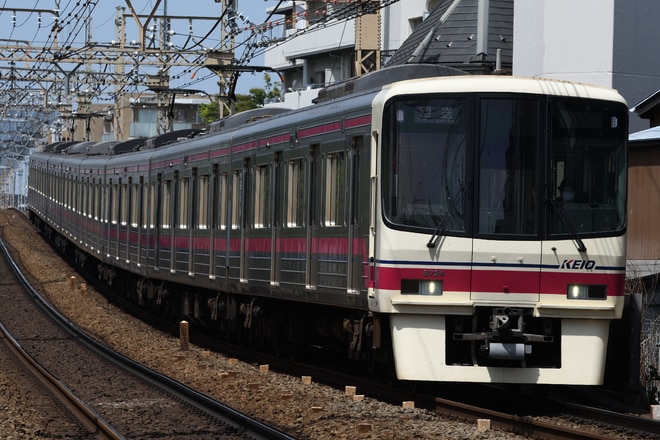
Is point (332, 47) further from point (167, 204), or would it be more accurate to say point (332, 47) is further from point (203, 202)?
point (203, 202)

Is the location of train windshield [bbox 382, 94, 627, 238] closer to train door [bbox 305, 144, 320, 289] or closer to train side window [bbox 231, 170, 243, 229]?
train door [bbox 305, 144, 320, 289]

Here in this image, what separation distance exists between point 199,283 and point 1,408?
665 cm

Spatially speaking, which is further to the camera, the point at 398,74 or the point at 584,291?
the point at 398,74

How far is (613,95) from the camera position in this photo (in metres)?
11.1

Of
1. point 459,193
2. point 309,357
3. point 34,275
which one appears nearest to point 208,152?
point 309,357

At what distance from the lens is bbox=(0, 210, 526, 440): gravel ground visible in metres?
9.77

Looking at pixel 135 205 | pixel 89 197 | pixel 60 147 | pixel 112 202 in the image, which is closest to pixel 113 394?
pixel 135 205

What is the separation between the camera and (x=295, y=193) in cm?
1363

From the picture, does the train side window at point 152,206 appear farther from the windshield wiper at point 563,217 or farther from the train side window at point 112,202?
the windshield wiper at point 563,217

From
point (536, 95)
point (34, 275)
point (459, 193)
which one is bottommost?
point (34, 275)

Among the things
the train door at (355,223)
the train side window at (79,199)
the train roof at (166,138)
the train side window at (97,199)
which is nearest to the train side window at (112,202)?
the train side window at (97,199)

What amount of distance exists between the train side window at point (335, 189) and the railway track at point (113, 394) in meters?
2.10

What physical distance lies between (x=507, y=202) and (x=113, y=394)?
4679mm

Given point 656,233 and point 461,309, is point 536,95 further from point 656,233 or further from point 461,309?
point 656,233
